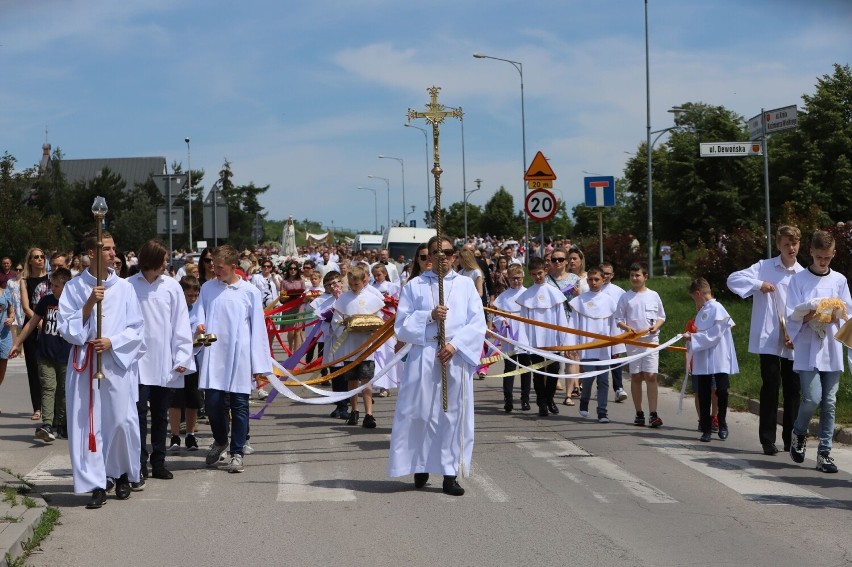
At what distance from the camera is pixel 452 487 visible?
8.76 metres

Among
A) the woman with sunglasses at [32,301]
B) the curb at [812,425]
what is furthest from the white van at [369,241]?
the woman with sunglasses at [32,301]

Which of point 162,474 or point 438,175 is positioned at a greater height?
point 438,175

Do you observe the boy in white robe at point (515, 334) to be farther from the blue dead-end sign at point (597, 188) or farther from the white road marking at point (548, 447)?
the blue dead-end sign at point (597, 188)

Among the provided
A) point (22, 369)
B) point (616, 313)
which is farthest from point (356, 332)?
point (22, 369)

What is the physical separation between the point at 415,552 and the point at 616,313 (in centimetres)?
698

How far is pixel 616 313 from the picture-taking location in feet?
43.9

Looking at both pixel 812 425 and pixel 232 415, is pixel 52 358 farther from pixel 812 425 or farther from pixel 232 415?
pixel 812 425

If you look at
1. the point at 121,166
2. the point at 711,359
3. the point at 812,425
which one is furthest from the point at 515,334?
the point at 121,166

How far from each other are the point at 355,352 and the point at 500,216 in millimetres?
81471

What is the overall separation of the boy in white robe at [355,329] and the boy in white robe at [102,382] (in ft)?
13.9

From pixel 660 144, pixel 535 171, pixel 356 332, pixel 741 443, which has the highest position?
pixel 660 144

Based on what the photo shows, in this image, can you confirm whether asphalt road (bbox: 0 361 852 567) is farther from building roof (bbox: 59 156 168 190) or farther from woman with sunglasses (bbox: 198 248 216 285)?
building roof (bbox: 59 156 168 190)

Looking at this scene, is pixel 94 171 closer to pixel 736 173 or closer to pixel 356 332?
pixel 736 173

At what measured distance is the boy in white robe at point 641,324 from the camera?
496 inches
